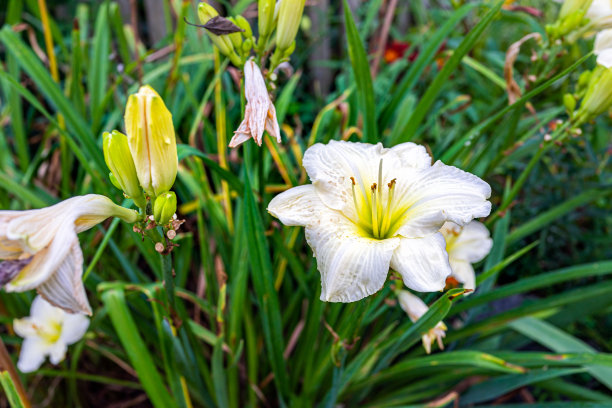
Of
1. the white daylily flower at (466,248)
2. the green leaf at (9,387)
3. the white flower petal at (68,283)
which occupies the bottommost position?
the green leaf at (9,387)

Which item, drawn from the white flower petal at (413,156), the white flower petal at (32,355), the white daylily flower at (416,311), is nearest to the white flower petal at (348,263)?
the white flower petal at (413,156)

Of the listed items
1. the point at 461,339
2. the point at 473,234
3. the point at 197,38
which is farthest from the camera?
the point at 197,38

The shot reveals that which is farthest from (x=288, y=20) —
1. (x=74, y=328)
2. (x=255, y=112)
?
(x=74, y=328)

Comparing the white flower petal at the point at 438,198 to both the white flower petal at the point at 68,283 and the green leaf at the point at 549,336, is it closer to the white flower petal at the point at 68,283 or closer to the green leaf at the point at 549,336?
the white flower petal at the point at 68,283

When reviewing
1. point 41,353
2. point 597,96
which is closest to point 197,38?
point 41,353

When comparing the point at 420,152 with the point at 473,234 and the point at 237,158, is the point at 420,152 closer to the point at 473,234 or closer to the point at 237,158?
the point at 473,234

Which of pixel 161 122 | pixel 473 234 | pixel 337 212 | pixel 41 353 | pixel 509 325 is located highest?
pixel 161 122

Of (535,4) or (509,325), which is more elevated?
(535,4)

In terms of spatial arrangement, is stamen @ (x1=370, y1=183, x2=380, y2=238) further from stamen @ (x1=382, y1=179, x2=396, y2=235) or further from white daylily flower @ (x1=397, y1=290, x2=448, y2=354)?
white daylily flower @ (x1=397, y1=290, x2=448, y2=354)
